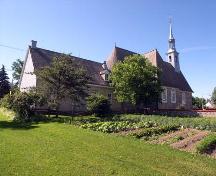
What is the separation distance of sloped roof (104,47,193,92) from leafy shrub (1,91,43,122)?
1931 centimetres

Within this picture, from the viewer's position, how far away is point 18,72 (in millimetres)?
63500

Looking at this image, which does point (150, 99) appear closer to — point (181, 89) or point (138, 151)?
point (181, 89)

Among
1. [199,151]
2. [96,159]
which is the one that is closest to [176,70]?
[199,151]

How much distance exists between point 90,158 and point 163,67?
4075cm

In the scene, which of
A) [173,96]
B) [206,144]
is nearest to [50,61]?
[173,96]

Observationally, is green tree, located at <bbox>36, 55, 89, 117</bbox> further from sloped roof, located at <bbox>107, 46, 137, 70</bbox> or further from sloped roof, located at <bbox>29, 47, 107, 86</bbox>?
sloped roof, located at <bbox>107, 46, 137, 70</bbox>

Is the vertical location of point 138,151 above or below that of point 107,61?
below

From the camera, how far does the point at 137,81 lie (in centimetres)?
3512

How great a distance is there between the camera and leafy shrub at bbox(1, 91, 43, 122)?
25.1 meters

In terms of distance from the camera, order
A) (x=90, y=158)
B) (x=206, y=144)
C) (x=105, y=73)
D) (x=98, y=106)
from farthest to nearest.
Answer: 1. (x=105, y=73)
2. (x=98, y=106)
3. (x=206, y=144)
4. (x=90, y=158)

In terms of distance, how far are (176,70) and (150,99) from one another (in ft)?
73.6

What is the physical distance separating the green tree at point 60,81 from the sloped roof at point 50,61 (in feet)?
15.3

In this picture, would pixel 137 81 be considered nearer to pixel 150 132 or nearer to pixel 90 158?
pixel 150 132

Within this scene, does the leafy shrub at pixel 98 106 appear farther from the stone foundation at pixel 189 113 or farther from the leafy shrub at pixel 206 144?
the leafy shrub at pixel 206 144
